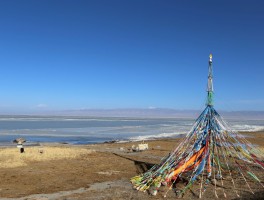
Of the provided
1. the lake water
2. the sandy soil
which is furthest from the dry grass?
the lake water

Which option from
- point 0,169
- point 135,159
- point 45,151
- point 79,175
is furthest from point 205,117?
point 45,151

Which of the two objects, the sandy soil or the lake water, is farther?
the lake water

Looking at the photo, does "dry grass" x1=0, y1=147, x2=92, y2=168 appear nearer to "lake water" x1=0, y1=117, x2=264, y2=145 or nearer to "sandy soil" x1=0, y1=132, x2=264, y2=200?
"sandy soil" x1=0, y1=132, x2=264, y2=200

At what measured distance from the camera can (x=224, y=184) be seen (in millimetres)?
14234

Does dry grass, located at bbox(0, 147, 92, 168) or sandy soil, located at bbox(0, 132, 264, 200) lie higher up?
dry grass, located at bbox(0, 147, 92, 168)

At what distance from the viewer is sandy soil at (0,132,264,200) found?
42.3 ft

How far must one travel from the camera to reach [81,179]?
625 inches

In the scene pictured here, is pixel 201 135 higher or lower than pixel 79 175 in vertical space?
higher

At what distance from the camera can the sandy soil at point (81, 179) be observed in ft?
42.3

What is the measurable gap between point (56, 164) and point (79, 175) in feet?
11.6

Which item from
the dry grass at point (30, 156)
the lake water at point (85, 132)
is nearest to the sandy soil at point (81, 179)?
the dry grass at point (30, 156)

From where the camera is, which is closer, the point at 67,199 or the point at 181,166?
the point at 67,199

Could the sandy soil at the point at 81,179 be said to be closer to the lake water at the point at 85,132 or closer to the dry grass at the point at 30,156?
the dry grass at the point at 30,156

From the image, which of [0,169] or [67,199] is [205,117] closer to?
[67,199]
